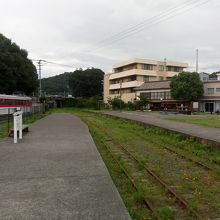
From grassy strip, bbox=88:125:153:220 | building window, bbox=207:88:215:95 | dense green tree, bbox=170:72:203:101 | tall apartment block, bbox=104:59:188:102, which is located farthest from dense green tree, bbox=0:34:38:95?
grassy strip, bbox=88:125:153:220

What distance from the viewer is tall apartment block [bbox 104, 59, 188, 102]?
6056cm

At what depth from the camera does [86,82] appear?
77375 millimetres

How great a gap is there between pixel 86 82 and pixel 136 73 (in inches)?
892

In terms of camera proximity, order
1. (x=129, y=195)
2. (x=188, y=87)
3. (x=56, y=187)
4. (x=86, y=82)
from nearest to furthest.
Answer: (x=129, y=195) → (x=56, y=187) → (x=188, y=87) → (x=86, y=82)

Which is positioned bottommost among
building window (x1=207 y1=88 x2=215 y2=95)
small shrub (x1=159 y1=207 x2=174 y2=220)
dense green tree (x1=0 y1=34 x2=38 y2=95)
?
small shrub (x1=159 y1=207 x2=174 y2=220)

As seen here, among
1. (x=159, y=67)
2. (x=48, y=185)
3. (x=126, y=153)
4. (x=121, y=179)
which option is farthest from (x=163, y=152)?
(x=159, y=67)

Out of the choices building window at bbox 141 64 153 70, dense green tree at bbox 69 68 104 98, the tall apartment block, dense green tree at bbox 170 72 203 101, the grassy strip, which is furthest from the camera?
dense green tree at bbox 69 68 104 98

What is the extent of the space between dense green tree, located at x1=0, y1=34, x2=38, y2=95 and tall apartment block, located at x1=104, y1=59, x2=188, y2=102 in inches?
860

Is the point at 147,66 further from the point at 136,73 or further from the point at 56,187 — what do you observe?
the point at 56,187

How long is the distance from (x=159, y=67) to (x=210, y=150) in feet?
187

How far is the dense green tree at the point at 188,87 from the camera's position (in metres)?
43.1

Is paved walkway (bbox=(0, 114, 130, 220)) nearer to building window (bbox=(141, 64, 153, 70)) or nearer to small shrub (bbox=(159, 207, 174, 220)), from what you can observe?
small shrub (bbox=(159, 207, 174, 220))

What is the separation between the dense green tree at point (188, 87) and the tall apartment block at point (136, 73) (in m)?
16.2

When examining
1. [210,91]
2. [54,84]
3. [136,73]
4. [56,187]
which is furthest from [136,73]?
[54,84]
